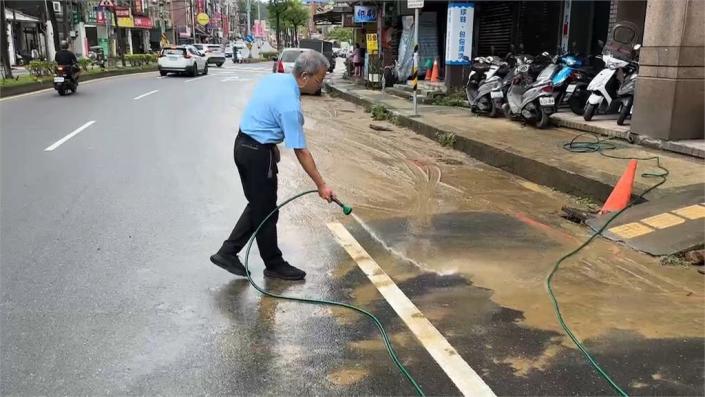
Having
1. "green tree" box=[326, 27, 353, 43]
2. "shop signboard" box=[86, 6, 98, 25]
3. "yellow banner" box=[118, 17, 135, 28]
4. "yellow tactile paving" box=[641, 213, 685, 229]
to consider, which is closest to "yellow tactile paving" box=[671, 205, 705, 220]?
"yellow tactile paving" box=[641, 213, 685, 229]

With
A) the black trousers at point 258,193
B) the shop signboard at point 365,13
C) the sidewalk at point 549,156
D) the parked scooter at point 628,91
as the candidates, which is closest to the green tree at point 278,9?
the shop signboard at point 365,13

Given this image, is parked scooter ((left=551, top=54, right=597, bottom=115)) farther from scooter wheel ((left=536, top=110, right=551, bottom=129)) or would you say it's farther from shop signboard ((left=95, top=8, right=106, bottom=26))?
shop signboard ((left=95, top=8, right=106, bottom=26))

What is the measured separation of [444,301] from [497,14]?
1493 centimetres

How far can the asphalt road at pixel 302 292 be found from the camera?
10.9 feet

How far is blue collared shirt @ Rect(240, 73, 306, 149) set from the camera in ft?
13.9

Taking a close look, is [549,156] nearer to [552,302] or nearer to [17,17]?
[552,302]

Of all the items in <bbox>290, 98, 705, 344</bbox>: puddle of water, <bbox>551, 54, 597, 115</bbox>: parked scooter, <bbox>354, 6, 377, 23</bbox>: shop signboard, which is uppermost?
<bbox>354, 6, 377, 23</bbox>: shop signboard

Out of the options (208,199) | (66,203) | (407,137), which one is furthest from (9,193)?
(407,137)

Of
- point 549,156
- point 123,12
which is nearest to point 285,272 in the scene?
point 549,156

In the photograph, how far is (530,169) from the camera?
828cm

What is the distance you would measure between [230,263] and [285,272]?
429mm

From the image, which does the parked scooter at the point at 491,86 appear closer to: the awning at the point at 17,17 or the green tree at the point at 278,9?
the awning at the point at 17,17

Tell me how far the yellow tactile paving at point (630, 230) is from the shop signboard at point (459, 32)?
37.5ft

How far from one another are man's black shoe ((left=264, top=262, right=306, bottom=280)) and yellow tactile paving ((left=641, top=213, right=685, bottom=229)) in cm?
330
